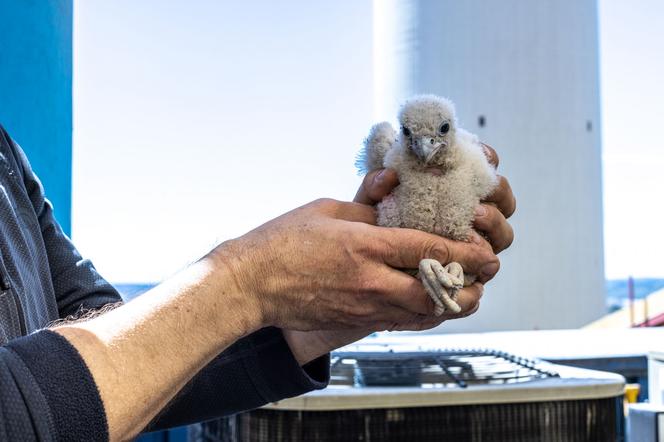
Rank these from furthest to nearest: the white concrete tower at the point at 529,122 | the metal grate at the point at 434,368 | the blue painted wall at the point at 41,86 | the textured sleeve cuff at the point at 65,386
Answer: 1. the white concrete tower at the point at 529,122
2. the blue painted wall at the point at 41,86
3. the metal grate at the point at 434,368
4. the textured sleeve cuff at the point at 65,386

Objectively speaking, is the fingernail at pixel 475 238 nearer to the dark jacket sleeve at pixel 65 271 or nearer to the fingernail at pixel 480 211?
the fingernail at pixel 480 211

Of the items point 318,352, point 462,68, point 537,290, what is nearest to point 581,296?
point 537,290

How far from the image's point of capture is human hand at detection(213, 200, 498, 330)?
2.45ft

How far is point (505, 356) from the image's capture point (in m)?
2.04

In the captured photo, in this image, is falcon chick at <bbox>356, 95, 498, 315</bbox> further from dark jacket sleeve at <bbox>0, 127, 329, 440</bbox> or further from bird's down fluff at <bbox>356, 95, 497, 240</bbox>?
dark jacket sleeve at <bbox>0, 127, 329, 440</bbox>

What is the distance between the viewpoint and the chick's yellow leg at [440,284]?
0.75m

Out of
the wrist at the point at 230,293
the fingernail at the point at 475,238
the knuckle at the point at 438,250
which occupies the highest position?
the fingernail at the point at 475,238

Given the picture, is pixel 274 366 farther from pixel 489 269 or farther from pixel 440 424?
pixel 440 424

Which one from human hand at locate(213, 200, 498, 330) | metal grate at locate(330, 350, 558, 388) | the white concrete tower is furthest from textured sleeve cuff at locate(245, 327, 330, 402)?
the white concrete tower

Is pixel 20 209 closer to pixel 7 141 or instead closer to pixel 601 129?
pixel 7 141

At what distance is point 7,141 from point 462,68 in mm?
5335

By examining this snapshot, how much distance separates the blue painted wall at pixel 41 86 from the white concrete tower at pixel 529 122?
4.02 m

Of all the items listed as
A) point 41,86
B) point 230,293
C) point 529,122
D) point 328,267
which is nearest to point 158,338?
point 230,293

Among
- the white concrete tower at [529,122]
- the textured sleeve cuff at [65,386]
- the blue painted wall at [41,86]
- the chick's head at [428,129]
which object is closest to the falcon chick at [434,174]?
the chick's head at [428,129]
